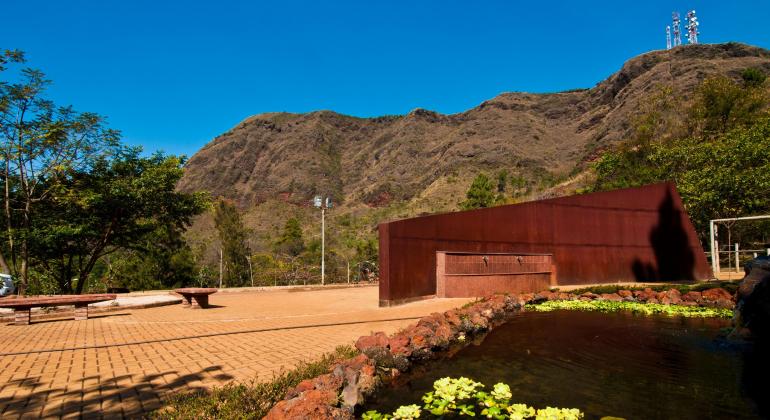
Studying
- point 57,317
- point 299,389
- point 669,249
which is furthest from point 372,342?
point 669,249

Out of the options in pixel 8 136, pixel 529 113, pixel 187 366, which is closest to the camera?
pixel 187 366

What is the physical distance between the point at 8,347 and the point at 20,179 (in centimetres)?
1217

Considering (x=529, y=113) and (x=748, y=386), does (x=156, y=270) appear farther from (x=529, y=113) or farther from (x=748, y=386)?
(x=529, y=113)

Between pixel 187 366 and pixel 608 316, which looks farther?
pixel 608 316

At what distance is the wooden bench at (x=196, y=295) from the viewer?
464 inches

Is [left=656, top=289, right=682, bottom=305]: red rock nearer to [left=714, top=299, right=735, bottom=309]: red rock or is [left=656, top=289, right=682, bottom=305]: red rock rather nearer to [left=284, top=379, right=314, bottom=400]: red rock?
[left=714, top=299, right=735, bottom=309]: red rock

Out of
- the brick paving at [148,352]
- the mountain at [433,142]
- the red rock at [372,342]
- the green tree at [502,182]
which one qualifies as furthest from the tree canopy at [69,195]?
the green tree at [502,182]

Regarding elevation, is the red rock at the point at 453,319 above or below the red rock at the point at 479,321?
above

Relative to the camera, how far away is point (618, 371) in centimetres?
544

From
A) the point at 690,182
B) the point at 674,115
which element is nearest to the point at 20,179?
the point at 690,182

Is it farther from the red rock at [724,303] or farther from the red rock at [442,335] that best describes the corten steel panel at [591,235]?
the red rock at [724,303]

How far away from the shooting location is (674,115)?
1446 inches

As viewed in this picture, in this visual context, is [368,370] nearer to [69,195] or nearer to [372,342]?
[372,342]

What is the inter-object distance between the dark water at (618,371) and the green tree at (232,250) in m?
22.2
